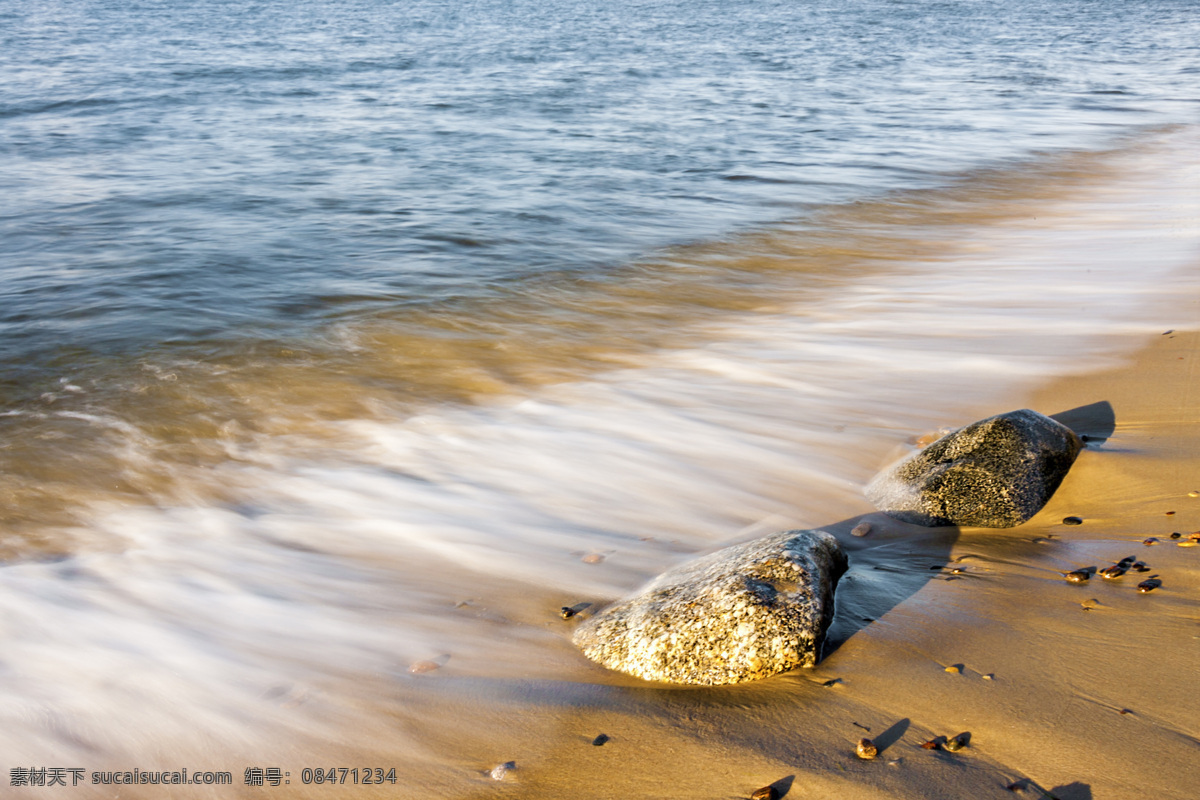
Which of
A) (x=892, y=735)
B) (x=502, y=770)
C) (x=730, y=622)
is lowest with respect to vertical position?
(x=502, y=770)

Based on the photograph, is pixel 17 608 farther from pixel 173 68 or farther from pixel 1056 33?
pixel 1056 33

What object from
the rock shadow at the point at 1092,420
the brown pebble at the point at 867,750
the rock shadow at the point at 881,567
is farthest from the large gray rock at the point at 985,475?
the brown pebble at the point at 867,750

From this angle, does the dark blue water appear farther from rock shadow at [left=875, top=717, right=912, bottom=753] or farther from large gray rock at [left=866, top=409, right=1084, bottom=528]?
rock shadow at [left=875, top=717, right=912, bottom=753]

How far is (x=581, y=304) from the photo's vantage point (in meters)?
7.45

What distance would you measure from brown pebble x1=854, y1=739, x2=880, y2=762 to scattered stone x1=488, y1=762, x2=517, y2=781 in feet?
3.24

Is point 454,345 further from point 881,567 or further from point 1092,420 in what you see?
point 1092,420

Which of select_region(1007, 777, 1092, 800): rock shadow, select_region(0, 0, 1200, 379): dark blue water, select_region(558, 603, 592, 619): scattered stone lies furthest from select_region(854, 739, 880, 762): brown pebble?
select_region(0, 0, 1200, 379): dark blue water

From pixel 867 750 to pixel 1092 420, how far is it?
282 centimetres

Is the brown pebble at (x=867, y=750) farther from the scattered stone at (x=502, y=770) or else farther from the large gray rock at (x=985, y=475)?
the large gray rock at (x=985, y=475)

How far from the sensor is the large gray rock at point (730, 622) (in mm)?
2736

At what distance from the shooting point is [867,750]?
240cm

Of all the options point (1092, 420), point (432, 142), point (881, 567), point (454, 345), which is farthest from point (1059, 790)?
point (432, 142)

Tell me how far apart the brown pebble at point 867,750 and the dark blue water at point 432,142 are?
5591mm

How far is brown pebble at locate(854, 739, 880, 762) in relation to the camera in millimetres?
2387
